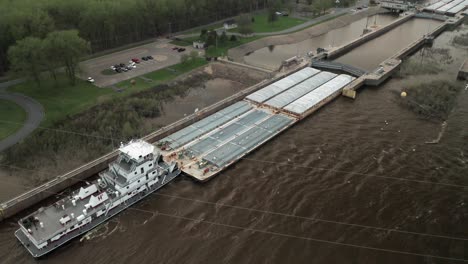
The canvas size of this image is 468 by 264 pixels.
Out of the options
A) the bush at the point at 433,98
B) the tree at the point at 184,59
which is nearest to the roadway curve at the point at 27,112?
the tree at the point at 184,59

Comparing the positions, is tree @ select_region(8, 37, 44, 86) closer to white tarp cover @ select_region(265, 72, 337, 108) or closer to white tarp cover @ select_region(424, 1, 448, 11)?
white tarp cover @ select_region(265, 72, 337, 108)

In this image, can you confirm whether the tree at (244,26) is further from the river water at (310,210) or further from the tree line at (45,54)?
the river water at (310,210)

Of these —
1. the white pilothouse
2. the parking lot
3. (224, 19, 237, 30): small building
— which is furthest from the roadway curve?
(224, 19, 237, 30): small building

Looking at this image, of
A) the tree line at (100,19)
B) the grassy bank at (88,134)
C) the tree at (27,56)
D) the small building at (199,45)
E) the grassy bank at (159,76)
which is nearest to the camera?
the grassy bank at (88,134)

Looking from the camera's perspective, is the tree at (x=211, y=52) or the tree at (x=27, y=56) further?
the tree at (x=211, y=52)

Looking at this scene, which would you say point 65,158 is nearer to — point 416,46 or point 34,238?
point 34,238

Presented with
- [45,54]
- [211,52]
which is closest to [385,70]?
[211,52]
